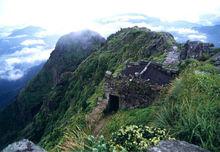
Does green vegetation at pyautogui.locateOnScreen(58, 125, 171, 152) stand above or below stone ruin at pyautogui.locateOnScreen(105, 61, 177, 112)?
above

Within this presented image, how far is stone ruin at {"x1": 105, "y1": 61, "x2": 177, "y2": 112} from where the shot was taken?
110 feet

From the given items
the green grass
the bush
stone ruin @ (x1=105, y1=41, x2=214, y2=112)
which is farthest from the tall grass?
stone ruin @ (x1=105, y1=41, x2=214, y2=112)

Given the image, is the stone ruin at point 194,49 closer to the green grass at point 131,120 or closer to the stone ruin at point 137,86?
the stone ruin at point 137,86

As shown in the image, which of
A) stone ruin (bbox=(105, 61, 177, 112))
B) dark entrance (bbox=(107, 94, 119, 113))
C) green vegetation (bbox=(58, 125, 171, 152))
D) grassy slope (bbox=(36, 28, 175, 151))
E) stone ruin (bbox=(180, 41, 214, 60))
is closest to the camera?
green vegetation (bbox=(58, 125, 171, 152))

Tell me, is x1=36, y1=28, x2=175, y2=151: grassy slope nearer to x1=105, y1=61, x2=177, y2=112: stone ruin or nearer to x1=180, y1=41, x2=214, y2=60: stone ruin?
x1=180, y1=41, x2=214, y2=60: stone ruin

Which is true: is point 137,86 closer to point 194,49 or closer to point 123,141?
point 123,141

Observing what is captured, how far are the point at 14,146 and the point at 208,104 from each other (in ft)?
24.2

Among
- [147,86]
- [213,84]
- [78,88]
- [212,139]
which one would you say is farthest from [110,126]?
[78,88]

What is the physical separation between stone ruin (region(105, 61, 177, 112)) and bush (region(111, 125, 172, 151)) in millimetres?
15402

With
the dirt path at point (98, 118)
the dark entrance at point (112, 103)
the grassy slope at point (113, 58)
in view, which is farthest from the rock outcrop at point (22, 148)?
the grassy slope at point (113, 58)

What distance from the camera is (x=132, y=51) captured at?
9312cm

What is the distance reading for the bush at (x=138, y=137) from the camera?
15977 mm

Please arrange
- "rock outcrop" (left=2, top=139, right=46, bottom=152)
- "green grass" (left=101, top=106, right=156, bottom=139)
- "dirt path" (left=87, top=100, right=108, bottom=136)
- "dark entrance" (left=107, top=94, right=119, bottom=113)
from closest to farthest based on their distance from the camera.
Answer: "rock outcrop" (left=2, top=139, right=46, bottom=152), "green grass" (left=101, top=106, right=156, bottom=139), "dirt path" (left=87, top=100, right=108, bottom=136), "dark entrance" (left=107, top=94, right=119, bottom=113)

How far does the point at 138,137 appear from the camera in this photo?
16.4 m
